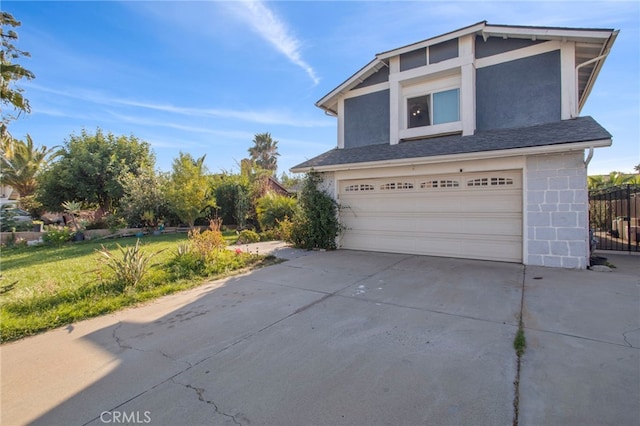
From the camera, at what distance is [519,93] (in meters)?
8.52

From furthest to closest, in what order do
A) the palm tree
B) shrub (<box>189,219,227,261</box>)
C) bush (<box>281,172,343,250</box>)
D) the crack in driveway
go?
the palm tree < bush (<box>281,172,343,250</box>) < shrub (<box>189,219,227,261</box>) < the crack in driveway

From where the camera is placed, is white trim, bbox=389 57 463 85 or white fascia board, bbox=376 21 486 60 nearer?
white fascia board, bbox=376 21 486 60

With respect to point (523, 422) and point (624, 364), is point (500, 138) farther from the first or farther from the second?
point (523, 422)

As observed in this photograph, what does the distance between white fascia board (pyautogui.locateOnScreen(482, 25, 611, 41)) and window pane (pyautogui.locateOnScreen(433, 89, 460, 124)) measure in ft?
5.66

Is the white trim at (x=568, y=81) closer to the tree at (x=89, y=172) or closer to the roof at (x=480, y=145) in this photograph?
the roof at (x=480, y=145)

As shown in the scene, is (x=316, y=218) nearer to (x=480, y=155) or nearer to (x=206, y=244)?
(x=206, y=244)

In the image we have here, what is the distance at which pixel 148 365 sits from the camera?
10.7ft

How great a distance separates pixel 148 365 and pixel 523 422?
136 inches

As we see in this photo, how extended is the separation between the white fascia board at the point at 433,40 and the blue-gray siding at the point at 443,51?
0.64 feet

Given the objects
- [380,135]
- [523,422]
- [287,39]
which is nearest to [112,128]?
[287,39]

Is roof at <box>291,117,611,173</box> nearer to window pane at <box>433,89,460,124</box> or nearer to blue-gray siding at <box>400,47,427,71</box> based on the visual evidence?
window pane at <box>433,89,460,124</box>

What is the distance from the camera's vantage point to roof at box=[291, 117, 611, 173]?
671 cm

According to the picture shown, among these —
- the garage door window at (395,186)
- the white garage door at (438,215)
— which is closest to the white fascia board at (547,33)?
the white garage door at (438,215)

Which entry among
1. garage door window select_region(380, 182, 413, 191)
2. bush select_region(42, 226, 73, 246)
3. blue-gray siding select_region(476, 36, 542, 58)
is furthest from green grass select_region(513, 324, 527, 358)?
bush select_region(42, 226, 73, 246)
